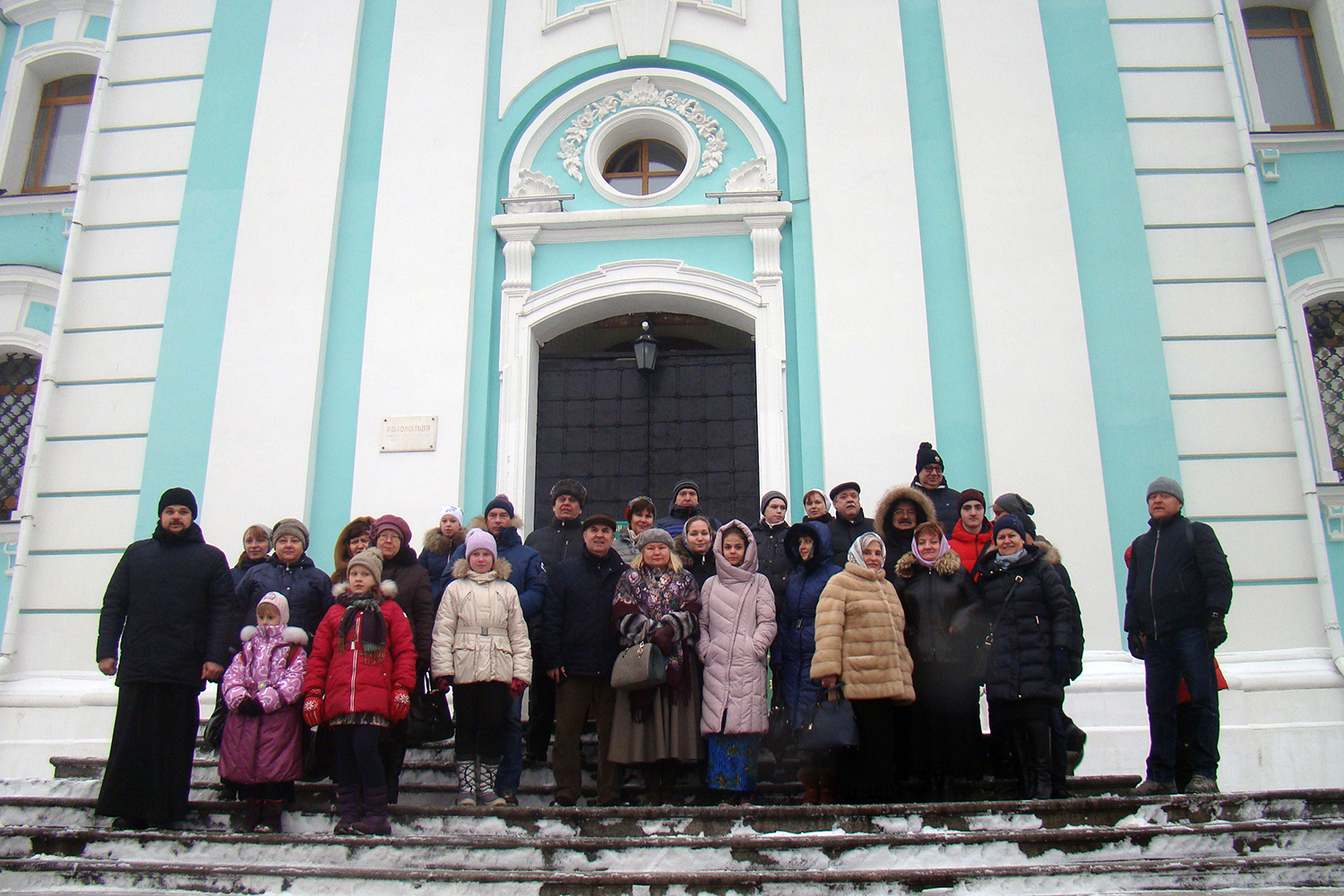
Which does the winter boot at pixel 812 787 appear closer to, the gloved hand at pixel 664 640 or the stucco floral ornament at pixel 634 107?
→ the gloved hand at pixel 664 640

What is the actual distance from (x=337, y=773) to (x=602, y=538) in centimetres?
162

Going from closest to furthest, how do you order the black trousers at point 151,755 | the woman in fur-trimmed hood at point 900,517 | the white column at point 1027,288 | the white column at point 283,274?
the black trousers at point 151,755, the woman in fur-trimmed hood at point 900,517, the white column at point 1027,288, the white column at point 283,274

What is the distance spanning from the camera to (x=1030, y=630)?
15.7ft

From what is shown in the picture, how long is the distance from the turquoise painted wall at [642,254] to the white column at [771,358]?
0.48 feet

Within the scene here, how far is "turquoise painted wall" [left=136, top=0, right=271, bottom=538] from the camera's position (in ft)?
25.2

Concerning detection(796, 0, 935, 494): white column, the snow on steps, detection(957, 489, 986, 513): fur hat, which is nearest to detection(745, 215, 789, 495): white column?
detection(796, 0, 935, 494): white column

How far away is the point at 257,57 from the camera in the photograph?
28.4 feet

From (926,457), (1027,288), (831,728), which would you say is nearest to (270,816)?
(831,728)

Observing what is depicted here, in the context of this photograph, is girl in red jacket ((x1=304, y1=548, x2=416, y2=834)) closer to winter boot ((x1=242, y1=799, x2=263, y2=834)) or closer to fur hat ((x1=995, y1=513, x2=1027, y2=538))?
winter boot ((x1=242, y1=799, x2=263, y2=834))

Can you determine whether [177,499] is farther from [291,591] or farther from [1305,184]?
[1305,184]

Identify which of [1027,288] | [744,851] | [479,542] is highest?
[1027,288]

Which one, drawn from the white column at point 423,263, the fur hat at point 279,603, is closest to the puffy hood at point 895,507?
the fur hat at point 279,603

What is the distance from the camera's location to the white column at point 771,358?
741cm

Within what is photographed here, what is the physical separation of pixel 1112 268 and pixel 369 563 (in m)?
5.67
